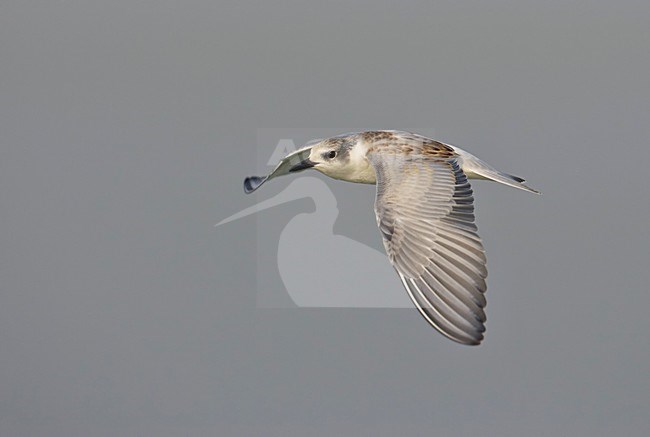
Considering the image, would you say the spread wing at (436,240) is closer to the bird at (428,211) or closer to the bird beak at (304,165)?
the bird at (428,211)

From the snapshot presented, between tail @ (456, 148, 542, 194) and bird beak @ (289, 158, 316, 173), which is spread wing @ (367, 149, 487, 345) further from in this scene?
bird beak @ (289, 158, 316, 173)

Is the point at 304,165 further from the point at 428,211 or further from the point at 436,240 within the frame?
the point at 436,240

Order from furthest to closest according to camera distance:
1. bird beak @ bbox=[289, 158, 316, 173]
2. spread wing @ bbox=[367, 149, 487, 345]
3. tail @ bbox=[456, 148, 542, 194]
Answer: bird beak @ bbox=[289, 158, 316, 173], tail @ bbox=[456, 148, 542, 194], spread wing @ bbox=[367, 149, 487, 345]

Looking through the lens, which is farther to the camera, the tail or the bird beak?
the bird beak

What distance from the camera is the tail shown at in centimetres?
347

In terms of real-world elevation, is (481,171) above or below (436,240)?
above

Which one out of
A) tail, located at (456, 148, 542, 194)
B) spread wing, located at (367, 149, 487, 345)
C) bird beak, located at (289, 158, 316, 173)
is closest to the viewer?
spread wing, located at (367, 149, 487, 345)

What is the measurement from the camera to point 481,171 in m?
3.50

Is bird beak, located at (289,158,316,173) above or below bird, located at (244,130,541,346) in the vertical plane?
above

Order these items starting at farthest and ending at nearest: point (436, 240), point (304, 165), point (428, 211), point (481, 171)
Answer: point (304, 165) < point (481, 171) < point (428, 211) < point (436, 240)

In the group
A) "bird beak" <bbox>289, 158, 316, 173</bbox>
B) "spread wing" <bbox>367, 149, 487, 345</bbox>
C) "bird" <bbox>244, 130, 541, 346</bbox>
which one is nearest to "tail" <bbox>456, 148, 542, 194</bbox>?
"bird" <bbox>244, 130, 541, 346</bbox>

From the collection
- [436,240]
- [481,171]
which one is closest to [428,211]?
[436,240]

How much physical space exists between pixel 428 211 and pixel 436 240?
0.13 meters

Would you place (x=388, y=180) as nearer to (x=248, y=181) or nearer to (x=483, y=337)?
(x=483, y=337)
